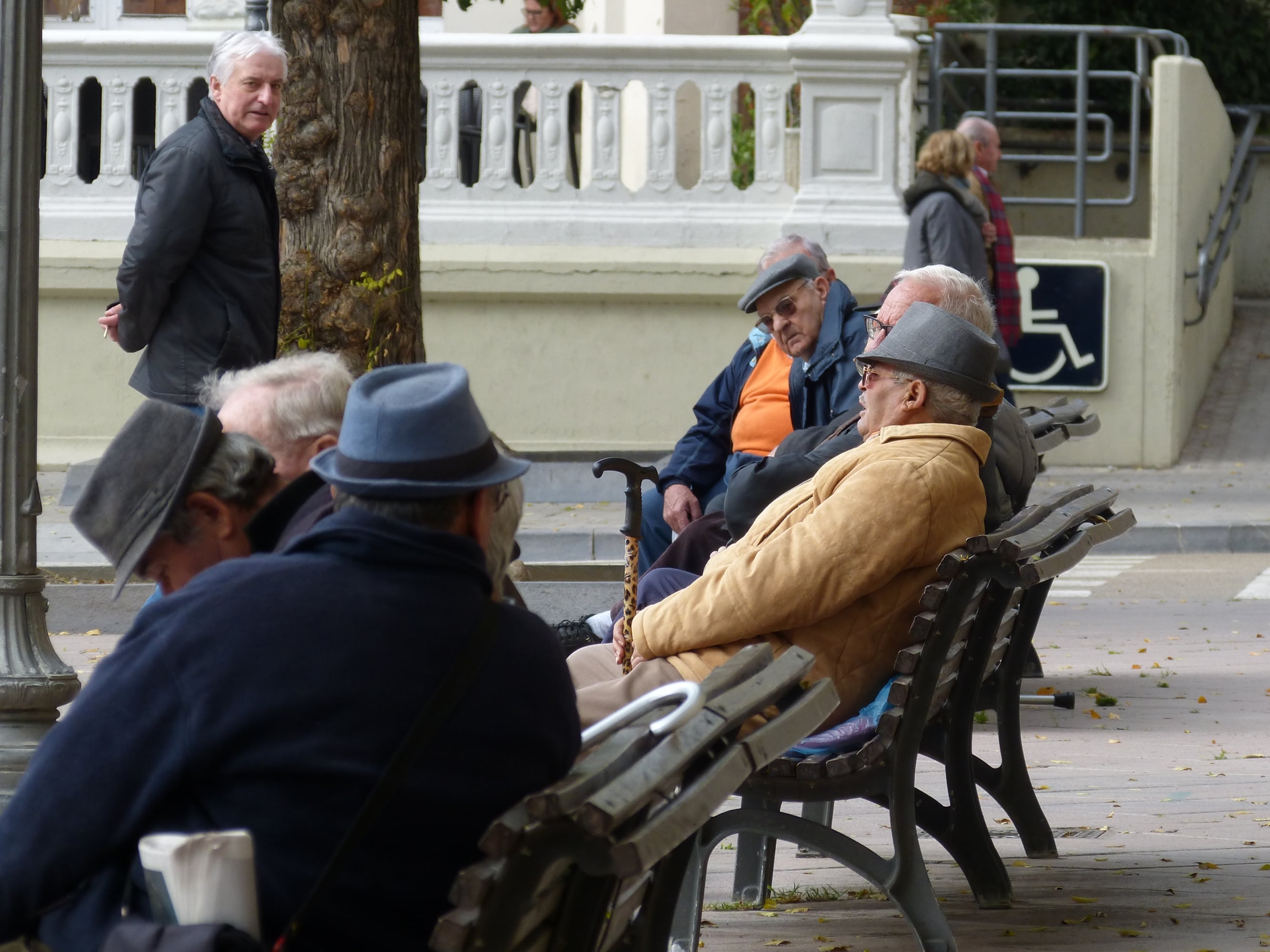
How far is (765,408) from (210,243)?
198 centimetres

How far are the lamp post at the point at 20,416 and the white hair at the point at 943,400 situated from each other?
2.20m

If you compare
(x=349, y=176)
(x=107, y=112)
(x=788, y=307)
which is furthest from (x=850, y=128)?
(x=788, y=307)

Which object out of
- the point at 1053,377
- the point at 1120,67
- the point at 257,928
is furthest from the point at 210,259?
the point at 1120,67

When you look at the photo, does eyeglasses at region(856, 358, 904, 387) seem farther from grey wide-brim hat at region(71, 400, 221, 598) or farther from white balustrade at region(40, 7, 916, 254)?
white balustrade at region(40, 7, 916, 254)

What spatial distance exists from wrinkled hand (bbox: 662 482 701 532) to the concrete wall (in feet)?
26.2

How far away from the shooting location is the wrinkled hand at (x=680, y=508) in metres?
6.88

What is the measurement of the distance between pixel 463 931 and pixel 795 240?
16.3 ft

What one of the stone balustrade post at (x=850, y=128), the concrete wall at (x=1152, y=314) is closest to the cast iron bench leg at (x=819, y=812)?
the stone balustrade post at (x=850, y=128)

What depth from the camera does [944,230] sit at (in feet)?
34.9

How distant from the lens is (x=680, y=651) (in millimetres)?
4043

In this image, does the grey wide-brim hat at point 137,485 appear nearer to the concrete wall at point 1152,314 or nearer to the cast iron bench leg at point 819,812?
the cast iron bench leg at point 819,812

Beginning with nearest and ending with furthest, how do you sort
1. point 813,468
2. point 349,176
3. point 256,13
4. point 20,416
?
1. point 20,416
2. point 813,468
3. point 349,176
4. point 256,13

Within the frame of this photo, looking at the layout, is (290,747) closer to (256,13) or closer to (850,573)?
(850,573)

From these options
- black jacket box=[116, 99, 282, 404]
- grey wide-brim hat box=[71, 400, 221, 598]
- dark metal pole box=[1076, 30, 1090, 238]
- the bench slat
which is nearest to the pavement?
the bench slat
